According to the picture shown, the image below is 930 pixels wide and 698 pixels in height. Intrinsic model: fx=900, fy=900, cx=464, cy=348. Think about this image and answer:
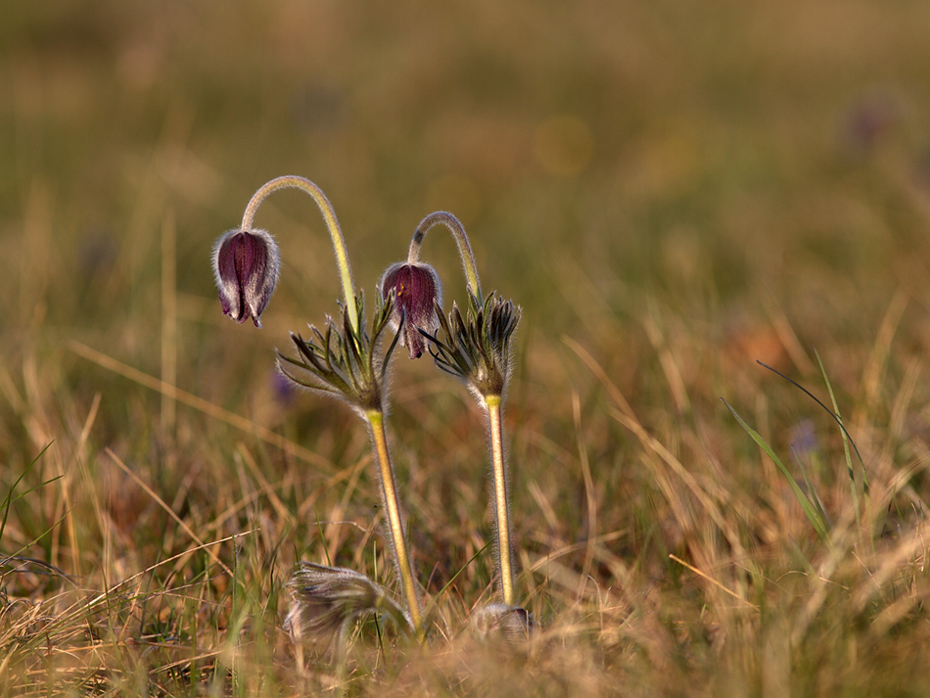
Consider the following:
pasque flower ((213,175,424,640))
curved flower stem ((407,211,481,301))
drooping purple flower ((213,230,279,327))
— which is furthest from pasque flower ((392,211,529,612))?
drooping purple flower ((213,230,279,327))

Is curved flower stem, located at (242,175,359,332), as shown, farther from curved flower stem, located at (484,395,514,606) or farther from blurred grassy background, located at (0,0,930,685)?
blurred grassy background, located at (0,0,930,685)

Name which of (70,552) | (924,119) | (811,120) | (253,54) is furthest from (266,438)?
(253,54)

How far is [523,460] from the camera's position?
252 centimetres

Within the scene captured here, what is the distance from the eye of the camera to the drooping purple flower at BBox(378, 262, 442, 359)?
1603mm

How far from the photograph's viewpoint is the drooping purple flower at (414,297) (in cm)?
160

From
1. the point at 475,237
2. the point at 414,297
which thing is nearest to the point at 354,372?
the point at 414,297

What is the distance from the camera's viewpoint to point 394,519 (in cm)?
155

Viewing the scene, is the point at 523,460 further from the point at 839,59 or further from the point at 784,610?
A: the point at 839,59

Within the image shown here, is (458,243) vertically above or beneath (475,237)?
above

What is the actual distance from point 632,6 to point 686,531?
1078 centimetres

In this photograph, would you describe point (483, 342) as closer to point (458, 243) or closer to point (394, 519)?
point (458, 243)

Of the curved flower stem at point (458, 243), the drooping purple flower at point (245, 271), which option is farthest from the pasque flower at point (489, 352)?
the drooping purple flower at point (245, 271)

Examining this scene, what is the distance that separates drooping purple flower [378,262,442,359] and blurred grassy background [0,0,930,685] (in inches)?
22.1

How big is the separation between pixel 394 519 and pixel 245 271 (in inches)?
20.4
